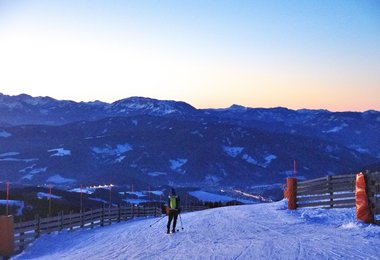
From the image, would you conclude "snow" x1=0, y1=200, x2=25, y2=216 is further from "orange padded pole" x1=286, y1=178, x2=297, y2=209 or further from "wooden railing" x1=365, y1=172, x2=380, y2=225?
"wooden railing" x1=365, y1=172, x2=380, y2=225

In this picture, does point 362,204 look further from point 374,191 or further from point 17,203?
point 17,203

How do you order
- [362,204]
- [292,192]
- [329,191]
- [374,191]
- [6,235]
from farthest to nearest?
[292,192] → [329,191] → [6,235] → [362,204] → [374,191]

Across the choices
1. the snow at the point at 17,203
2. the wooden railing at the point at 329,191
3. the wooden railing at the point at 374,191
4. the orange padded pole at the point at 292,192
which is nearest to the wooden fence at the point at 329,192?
the wooden railing at the point at 329,191

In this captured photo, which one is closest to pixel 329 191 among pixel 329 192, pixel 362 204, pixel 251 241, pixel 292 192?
pixel 329 192

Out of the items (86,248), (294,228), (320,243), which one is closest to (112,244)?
(86,248)

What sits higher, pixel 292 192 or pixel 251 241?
pixel 292 192

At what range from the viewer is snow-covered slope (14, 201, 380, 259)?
15333 mm

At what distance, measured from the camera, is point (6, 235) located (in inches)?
956

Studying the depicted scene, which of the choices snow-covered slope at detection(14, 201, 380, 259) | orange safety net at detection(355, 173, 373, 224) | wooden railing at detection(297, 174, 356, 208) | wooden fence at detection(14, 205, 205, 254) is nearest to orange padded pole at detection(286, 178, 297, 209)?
wooden railing at detection(297, 174, 356, 208)

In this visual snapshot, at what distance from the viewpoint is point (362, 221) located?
18969mm

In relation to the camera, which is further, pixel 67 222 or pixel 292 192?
pixel 67 222

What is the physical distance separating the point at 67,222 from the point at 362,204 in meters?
18.5

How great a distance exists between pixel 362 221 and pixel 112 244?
951 centimetres

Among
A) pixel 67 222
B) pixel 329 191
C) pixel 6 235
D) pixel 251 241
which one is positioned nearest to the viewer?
pixel 251 241
